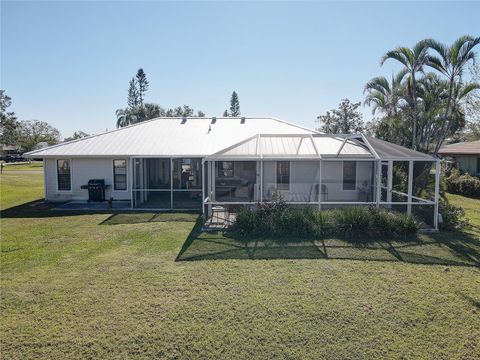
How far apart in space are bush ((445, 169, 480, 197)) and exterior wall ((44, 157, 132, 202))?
59.3 feet

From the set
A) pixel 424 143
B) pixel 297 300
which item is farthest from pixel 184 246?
pixel 424 143

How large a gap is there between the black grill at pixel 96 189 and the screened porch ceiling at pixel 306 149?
7096 mm

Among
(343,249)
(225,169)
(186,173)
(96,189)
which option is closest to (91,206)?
(96,189)

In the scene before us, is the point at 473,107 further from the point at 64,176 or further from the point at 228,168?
the point at 64,176

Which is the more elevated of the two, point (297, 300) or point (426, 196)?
point (426, 196)

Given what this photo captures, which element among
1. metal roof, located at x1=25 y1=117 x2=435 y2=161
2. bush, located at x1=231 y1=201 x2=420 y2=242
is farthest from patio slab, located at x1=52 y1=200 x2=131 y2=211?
bush, located at x1=231 y1=201 x2=420 y2=242

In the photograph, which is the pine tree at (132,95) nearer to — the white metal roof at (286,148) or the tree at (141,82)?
the tree at (141,82)

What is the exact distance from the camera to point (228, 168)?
1666 cm

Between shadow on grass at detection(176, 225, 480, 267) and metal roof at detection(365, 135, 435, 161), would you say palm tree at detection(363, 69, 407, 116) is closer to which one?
metal roof at detection(365, 135, 435, 161)

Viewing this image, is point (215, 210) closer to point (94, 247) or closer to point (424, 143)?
point (94, 247)

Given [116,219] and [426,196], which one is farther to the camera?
[426,196]

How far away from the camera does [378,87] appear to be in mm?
18000


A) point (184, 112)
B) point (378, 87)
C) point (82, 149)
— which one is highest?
point (184, 112)

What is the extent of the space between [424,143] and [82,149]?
1684cm
